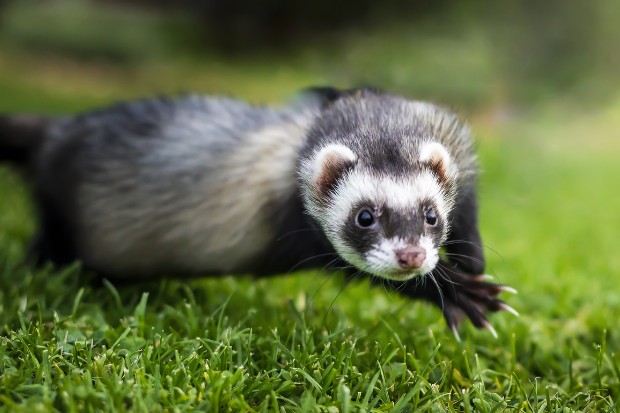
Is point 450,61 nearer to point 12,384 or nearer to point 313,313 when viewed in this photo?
point 313,313

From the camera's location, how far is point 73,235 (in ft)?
15.7

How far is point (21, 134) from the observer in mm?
5195

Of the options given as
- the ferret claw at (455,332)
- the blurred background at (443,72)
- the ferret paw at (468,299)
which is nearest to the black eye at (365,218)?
the ferret paw at (468,299)

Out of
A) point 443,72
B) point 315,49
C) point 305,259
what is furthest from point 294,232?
point 443,72

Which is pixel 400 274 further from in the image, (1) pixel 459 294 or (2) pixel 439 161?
(1) pixel 459 294

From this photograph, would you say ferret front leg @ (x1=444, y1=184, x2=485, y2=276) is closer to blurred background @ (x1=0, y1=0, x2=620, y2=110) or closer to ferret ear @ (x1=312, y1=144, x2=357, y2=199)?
ferret ear @ (x1=312, y1=144, x2=357, y2=199)

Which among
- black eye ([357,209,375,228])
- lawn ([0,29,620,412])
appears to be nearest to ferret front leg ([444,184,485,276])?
lawn ([0,29,620,412])

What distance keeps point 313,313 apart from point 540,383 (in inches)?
53.7

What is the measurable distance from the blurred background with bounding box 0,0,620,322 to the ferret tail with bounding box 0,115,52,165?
2.31 ft

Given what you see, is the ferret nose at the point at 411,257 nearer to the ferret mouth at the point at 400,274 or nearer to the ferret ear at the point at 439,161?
the ferret mouth at the point at 400,274

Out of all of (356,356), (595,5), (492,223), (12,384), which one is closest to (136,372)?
(12,384)

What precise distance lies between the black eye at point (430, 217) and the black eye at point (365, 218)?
0.78 ft

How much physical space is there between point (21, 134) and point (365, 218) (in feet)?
10.2

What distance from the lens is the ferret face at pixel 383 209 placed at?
3.07 m
